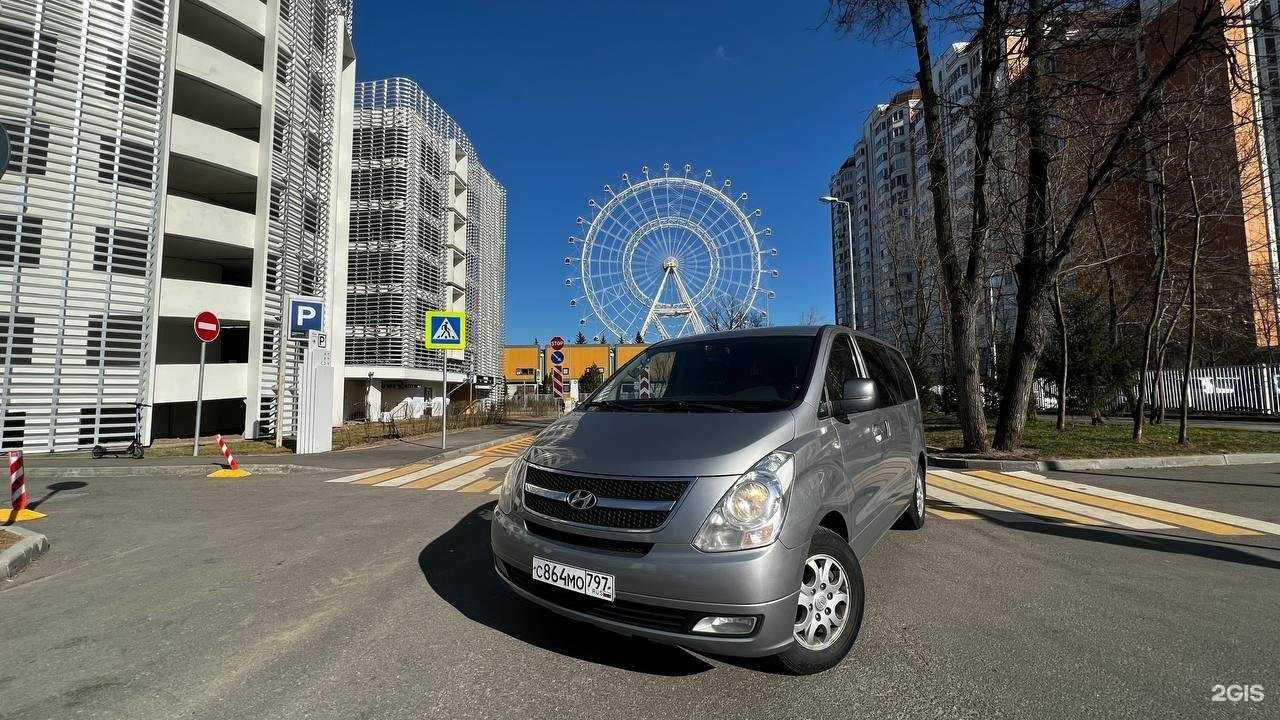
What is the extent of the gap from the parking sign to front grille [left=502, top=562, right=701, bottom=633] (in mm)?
13802

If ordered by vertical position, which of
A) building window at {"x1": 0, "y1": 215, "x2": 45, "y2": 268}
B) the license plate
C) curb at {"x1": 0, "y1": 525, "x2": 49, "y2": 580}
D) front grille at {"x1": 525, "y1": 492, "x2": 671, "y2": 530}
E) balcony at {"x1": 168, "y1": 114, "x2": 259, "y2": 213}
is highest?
balcony at {"x1": 168, "y1": 114, "x2": 259, "y2": 213}

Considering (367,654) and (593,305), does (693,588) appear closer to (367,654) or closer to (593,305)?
(367,654)

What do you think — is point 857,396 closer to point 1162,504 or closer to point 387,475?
point 1162,504

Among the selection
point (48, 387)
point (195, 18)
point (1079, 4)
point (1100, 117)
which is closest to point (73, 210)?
point (48, 387)

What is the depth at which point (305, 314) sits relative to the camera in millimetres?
14305

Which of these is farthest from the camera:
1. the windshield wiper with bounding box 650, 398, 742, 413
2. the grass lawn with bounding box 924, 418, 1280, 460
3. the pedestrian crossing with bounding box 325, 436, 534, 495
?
the grass lawn with bounding box 924, 418, 1280, 460

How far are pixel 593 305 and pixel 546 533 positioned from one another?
116 feet

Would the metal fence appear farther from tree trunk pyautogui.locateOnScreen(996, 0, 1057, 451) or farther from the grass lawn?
tree trunk pyautogui.locateOnScreen(996, 0, 1057, 451)

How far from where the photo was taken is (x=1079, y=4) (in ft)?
30.9

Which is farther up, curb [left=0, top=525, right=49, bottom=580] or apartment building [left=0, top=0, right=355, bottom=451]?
apartment building [left=0, top=0, right=355, bottom=451]

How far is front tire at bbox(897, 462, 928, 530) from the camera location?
5289 mm

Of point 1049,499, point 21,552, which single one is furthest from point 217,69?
point 1049,499

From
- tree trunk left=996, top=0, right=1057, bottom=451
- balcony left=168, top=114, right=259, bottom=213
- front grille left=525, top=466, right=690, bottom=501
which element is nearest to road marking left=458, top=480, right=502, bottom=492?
front grille left=525, top=466, right=690, bottom=501

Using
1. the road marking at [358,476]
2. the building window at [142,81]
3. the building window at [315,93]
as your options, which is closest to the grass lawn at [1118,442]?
the road marking at [358,476]
